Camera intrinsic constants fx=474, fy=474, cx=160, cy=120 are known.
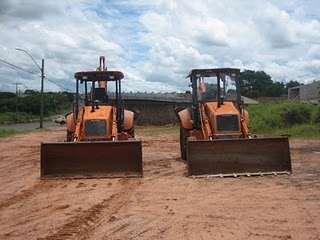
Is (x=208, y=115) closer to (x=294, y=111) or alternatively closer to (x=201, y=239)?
(x=201, y=239)

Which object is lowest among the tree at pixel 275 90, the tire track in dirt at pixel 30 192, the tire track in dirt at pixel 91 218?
the tire track in dirt at pixel 91 218

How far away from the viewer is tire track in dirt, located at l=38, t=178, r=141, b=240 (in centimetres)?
574

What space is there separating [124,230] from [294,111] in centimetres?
2103

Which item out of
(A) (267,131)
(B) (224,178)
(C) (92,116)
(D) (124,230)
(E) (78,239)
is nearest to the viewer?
(E) (78,239)

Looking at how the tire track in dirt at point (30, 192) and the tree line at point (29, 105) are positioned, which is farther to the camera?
the tree line at point (29, 105)

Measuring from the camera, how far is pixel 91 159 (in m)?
10.3

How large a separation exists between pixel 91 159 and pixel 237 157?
317cm

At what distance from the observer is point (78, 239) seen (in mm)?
5535

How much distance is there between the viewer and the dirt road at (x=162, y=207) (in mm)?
5848

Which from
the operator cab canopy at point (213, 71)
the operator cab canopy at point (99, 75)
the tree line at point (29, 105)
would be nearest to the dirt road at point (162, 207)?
the operator cab canopy at point (213, 71)

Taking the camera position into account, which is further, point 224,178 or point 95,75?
point 95,75

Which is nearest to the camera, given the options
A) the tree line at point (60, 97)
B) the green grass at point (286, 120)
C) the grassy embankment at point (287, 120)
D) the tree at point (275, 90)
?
the grassy embankment at point (287, 120)

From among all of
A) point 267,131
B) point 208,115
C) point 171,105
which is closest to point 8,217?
point 208,115

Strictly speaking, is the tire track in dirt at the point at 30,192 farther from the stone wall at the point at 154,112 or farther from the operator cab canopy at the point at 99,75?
the stone wall at the point at 154,112
